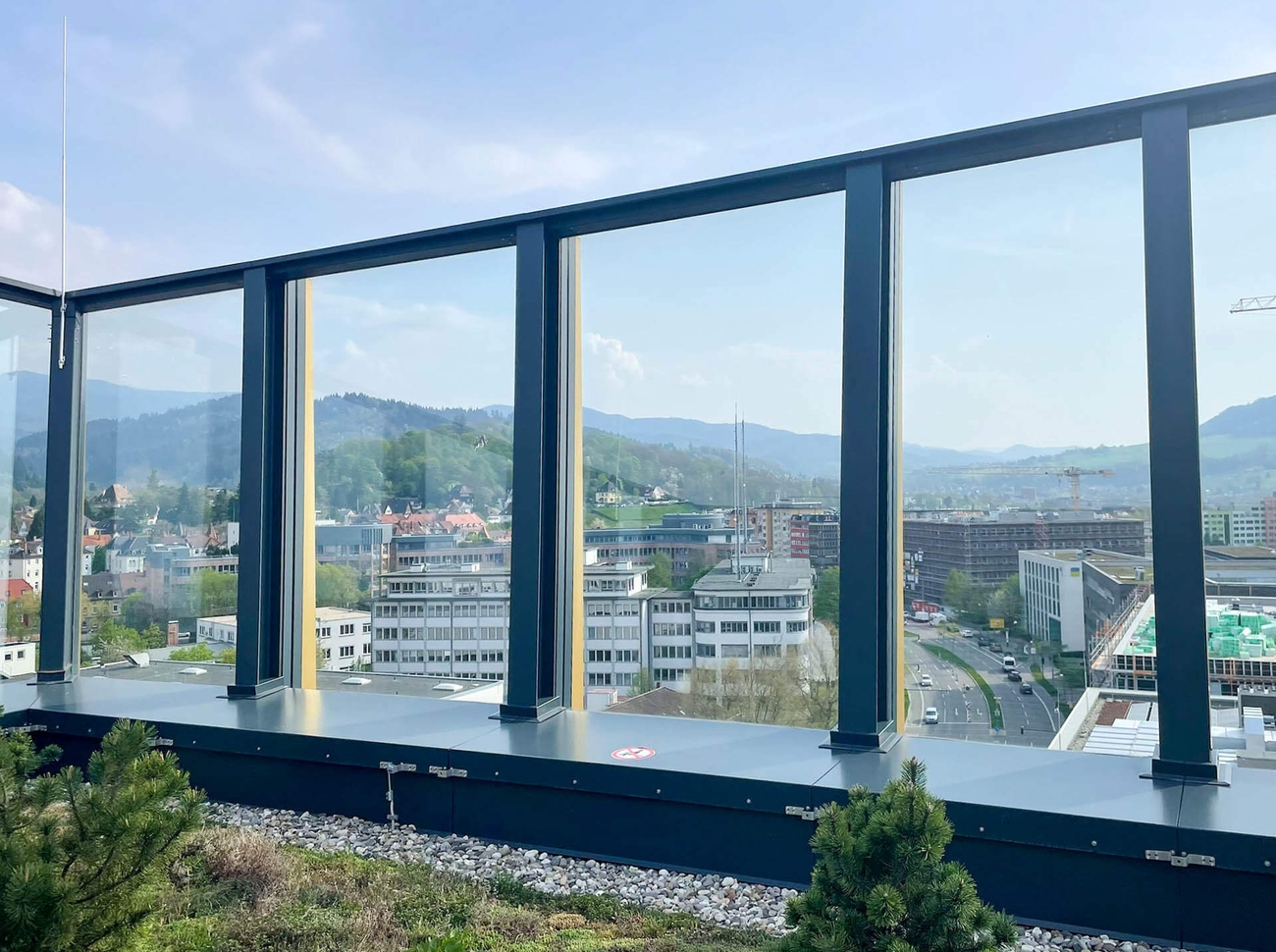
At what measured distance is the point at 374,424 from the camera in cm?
486

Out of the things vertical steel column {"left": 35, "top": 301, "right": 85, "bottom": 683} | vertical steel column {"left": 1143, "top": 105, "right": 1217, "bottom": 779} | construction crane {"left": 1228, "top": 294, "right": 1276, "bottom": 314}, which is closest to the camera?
vertical steel column {"left": 1143, "top": 105, "right": 1217, "bottom": 779}

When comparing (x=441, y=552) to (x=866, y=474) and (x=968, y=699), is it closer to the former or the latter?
(x=866, y=474)

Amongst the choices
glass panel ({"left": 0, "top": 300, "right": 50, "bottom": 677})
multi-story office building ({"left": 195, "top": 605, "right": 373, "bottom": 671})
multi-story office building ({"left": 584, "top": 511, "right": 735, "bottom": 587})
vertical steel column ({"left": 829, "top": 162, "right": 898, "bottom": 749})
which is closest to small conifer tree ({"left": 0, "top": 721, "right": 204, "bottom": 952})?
vertical steel column ({"left": 829, "top": 162, "right": 898, "bottom": 749})

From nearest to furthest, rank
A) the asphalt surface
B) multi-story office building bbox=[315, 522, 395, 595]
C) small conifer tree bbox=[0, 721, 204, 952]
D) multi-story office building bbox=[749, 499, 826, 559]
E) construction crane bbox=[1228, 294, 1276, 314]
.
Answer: small conifer tree bbox=[0, 721, 204, 952], construction crane bbox=[1228, 294, 1276, 314], the asphalt surface, multi-story office building bbox=[749, 499, 826, 559], multi-story office building bbox=[315, 522, 395, 595]

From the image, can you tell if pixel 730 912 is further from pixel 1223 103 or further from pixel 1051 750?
pixel 1223 103

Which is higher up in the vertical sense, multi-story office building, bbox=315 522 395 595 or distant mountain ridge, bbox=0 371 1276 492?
distant mountain ridge, bbox=0 371 1276 492

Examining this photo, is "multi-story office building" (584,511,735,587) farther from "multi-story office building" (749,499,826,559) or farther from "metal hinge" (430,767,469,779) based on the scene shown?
"metal hinge" (430,767,469,779)

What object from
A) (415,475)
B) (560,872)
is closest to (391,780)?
(560,872)

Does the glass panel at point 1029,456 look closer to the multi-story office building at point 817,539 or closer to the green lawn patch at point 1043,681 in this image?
the green lawn patch at point 1043,681

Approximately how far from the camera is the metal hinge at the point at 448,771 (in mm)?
3500

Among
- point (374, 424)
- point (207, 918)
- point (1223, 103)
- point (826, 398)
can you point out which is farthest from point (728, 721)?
point (1223, 103)

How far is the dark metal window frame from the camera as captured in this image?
2.99 metres

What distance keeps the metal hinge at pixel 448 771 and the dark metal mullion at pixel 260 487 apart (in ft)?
5.68

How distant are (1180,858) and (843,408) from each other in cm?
186
